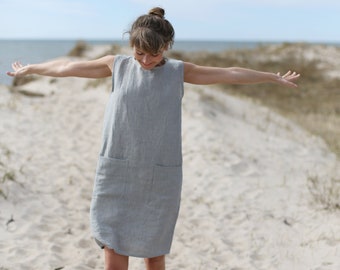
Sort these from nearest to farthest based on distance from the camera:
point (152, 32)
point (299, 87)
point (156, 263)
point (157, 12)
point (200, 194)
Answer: point (152, 32) → point (157, 12) → point (156, 263) → point (200, 194) → point (299, 87)

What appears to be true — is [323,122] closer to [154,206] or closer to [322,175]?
[322,175]

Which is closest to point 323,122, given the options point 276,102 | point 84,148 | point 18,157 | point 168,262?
point 276,102

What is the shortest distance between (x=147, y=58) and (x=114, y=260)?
111 centimetres

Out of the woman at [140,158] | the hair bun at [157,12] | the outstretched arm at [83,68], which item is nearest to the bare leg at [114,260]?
the woman at [140,158]

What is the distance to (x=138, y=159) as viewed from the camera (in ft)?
8.73

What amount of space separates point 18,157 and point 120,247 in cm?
375

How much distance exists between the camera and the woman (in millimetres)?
2658

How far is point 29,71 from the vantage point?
9.78 feet

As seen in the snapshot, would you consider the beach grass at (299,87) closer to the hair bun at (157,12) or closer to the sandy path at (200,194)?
the sandy path at (200,194)

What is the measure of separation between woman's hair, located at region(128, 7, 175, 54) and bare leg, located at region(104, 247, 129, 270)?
110cm

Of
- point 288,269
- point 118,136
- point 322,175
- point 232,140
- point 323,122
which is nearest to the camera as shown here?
point 118,136

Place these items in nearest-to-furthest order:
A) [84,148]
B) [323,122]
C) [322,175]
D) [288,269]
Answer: [288,269], [322,175], [84,148], [323,122]

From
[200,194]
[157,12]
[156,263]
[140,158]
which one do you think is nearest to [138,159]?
[140,158]

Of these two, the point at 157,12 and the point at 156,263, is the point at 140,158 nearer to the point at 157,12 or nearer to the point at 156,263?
the point at 156,263
